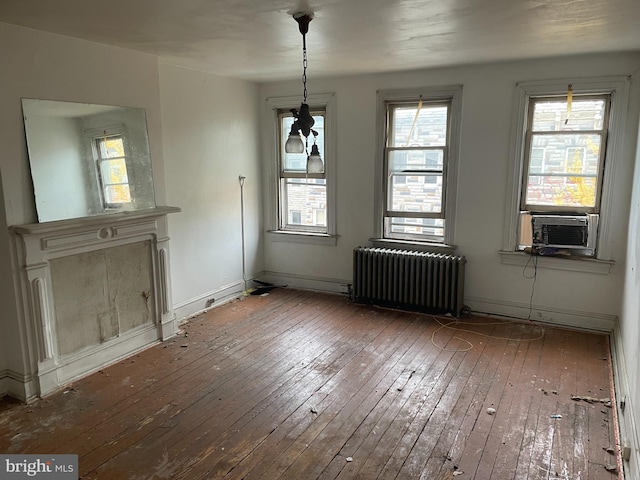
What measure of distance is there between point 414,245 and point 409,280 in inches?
17.1

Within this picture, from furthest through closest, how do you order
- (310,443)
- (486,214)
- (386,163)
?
(386,163) → (486,214) → (310,443)

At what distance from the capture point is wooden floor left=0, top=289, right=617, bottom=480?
255 centimetres

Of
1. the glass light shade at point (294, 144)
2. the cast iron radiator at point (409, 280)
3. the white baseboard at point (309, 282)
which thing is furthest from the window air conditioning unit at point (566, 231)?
the glass light shade at point (294, 144)

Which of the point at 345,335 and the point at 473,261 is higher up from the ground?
the point at 473,261

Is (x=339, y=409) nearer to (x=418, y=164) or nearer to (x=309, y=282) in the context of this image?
(x=309, y=282)

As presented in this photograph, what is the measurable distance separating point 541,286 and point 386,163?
213 centimetres

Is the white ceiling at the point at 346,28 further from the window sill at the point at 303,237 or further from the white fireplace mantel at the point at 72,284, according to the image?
the window sill at the point at 303,237

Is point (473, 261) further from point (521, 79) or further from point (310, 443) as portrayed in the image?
point (310, 443)

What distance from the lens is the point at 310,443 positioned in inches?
107

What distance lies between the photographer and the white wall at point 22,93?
304cm

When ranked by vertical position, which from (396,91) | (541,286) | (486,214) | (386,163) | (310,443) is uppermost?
(396,91)

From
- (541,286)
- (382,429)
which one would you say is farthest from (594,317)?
(382,429)

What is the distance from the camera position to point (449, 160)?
15.9 ft

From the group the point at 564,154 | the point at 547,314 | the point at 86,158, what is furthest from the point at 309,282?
the point at 564,154
